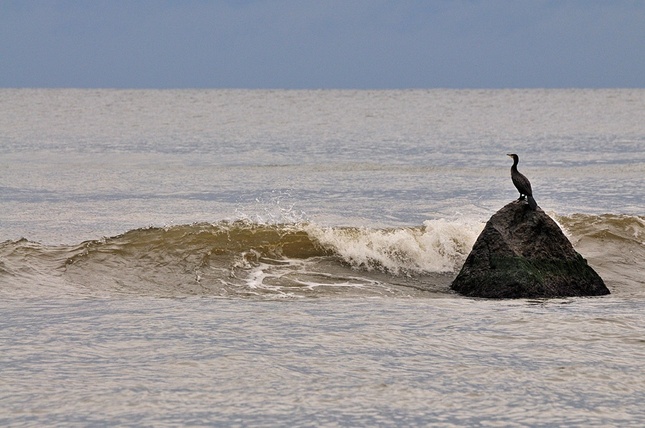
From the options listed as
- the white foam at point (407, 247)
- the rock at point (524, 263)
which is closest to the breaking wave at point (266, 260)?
the white foam at point (407, 247)

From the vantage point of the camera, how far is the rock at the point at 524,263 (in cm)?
1052

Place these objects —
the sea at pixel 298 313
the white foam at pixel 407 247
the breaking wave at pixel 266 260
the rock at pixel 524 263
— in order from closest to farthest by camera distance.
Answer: the sea at pixel 298 313, the rock at pixel 524 263, the breaking wave at pixel 266 260, the white foam at pixel 407 247

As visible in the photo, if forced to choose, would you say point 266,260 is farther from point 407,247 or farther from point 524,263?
point 524,263

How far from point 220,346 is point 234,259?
4.83m

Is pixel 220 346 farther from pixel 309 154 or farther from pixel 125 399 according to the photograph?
pixel 309 154

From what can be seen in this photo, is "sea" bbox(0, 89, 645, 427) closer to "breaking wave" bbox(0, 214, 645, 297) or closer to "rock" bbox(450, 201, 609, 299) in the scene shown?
"breaking wave" bbox(0, 214, 645, 297)

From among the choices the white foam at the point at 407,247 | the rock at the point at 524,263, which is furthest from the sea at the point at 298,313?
the rock at the point at 524,263

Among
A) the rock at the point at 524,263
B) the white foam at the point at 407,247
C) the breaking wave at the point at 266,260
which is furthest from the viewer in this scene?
the white foam at the point at 407,247

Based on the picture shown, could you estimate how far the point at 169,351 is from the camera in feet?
26.5

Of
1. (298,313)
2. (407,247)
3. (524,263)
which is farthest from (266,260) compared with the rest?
(524,263)

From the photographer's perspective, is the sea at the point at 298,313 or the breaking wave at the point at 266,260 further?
the breaking wave at the point at 266,260

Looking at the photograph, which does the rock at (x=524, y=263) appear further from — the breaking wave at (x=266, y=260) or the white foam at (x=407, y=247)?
the white foam at (x=407, y=247)

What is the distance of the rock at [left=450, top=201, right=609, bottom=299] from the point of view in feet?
34.5

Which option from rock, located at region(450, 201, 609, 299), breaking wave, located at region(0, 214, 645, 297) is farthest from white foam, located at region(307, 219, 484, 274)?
rock, located at region(450, 201, 609, 299)
